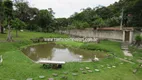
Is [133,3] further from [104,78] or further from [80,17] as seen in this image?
[80,17]

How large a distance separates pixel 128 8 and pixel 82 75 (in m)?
19.0

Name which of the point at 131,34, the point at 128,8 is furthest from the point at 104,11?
the point at 131,34

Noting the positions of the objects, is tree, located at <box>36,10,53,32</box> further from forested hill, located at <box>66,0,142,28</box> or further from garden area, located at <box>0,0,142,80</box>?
forested hill, located at <box>66,0,142,28</box>

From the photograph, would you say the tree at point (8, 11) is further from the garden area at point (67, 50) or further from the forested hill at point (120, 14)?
the forested hill at point (120, 14)

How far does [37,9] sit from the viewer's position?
5672cm

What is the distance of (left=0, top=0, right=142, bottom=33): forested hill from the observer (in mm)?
23422

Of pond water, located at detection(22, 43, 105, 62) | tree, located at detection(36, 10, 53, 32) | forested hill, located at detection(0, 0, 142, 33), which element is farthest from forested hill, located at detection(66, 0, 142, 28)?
tree, located at detection(36, 10, 53, 32)

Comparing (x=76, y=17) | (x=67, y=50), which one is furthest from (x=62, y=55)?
(x=76, y=17)

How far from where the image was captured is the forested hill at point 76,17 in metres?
23.4

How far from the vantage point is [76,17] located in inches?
2263

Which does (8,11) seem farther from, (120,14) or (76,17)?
(76,17)

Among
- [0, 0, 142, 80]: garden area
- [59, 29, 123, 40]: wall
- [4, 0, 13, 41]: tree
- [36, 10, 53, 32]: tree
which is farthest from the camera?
[36, 10, 53, 32]: tree

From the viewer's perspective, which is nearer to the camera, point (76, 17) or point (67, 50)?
point (67, 50)

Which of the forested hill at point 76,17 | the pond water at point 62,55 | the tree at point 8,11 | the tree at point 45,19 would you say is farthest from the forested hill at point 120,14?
the tree at point 8,11
